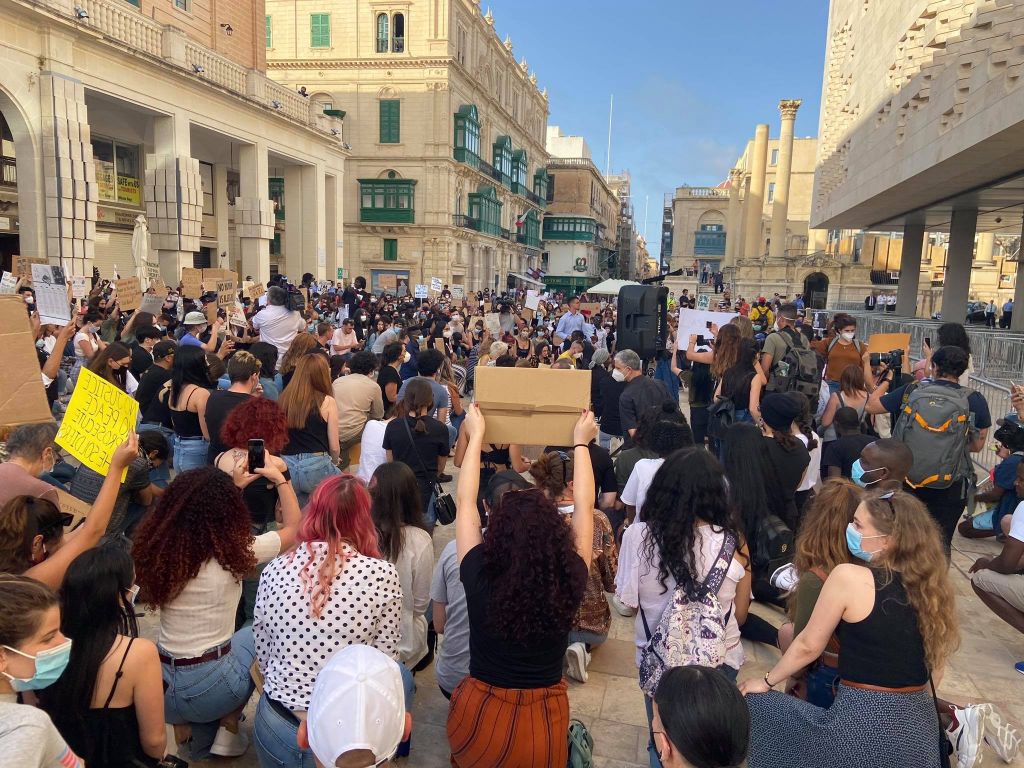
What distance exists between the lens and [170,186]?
2009cm

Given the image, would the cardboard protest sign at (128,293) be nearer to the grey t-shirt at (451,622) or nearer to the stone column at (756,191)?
the grey t-shirt at (451,622)

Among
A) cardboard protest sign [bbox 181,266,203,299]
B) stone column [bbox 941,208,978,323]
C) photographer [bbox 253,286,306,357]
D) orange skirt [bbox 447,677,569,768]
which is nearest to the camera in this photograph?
orange skirt [bbox 447,677,569,768]

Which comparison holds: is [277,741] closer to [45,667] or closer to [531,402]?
[45,667]

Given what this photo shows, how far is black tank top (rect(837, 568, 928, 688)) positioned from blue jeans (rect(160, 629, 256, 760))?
108 inches

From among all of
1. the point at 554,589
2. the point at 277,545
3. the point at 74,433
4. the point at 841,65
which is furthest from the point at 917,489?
the point at 841,65

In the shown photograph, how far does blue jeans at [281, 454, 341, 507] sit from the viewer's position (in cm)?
520

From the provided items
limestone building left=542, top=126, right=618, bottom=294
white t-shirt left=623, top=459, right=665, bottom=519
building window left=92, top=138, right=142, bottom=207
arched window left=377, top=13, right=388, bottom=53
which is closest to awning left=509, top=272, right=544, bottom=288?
limestone building left=542, top=126, right=618, bottom=294

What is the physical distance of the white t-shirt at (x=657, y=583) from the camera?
10.3ft

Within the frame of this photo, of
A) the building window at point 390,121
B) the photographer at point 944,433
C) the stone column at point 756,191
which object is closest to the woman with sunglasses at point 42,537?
the photographer at point 944,433

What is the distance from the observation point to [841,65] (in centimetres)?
2783

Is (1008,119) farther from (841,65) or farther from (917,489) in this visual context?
(841,65)

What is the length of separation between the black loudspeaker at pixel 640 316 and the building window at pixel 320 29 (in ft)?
115

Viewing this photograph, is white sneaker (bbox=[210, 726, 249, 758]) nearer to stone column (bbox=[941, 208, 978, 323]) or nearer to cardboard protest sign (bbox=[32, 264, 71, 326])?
cardboard protest sign (bbox=[32, 264, 71, 326])

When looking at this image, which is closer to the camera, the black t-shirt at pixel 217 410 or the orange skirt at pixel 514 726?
the orange skirt at pixel 514 726
